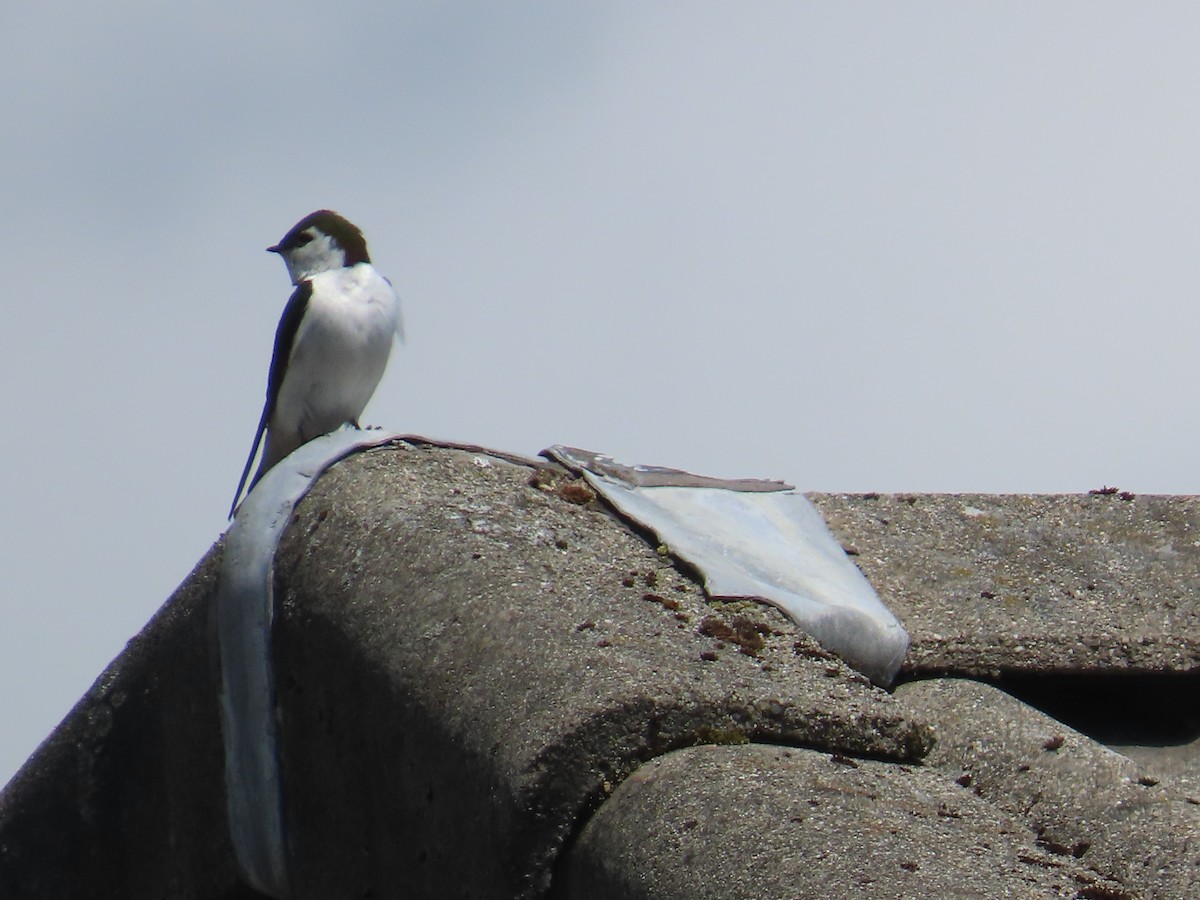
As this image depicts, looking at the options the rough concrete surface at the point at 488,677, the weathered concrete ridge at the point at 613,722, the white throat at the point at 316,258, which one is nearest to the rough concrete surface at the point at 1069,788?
the weathered concrete ridge at the point at 613,722

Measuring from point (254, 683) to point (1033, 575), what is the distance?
135cm

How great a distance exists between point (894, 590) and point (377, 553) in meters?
Answer: 0.90

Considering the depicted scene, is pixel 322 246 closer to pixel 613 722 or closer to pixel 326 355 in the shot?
pixel 326 355

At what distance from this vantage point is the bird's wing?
574 centimetres

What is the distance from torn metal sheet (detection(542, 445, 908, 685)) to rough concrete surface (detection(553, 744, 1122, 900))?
0.48m

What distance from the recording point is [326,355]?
567cm

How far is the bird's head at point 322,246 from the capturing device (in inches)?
242

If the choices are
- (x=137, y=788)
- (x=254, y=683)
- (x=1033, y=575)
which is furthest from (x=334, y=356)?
(x=1033, y=575)

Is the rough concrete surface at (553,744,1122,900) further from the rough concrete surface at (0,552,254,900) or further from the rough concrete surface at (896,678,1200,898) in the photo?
the rough concrete surface at (0,552,254,900)

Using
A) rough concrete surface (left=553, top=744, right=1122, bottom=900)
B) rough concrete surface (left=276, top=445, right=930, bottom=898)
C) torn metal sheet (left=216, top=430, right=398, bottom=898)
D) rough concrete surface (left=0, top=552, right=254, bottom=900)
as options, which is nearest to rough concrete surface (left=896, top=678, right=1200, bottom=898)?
rough concrete surface (left=553, top=744, right=1122, bottom=900)

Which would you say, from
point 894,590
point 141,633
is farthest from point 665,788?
point 141,633

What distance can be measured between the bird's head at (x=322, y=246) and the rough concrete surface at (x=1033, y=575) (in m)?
3.21

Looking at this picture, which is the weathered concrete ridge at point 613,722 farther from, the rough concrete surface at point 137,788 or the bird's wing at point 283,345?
the bird's wing at point 283,345

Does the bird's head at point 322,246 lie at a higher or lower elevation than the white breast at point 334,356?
higher
